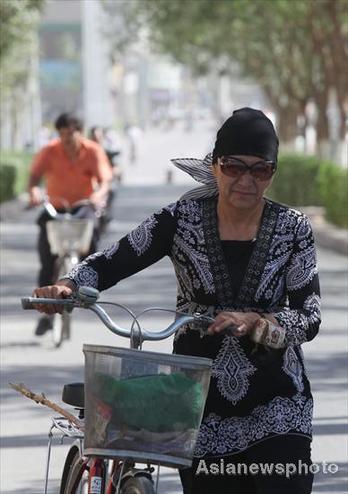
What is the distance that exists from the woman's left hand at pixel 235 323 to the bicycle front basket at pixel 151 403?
192 mm

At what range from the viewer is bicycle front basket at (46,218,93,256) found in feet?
42.3

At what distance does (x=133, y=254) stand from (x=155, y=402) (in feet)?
2.66

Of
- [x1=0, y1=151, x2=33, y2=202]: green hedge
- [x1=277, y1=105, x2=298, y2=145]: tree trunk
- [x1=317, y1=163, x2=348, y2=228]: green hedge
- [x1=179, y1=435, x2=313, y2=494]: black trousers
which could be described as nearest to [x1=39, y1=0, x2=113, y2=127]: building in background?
[x1=277, y1=105, x2=298, y2=145]: tree trunk

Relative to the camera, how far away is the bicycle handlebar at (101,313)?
4.53m

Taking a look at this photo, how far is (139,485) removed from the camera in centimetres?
435

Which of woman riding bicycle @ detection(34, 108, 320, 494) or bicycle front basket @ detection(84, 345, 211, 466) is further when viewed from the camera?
woman riding bicycle @ detection(34, 108, 320, 494)

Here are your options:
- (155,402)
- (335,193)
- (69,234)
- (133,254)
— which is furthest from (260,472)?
(335,193)

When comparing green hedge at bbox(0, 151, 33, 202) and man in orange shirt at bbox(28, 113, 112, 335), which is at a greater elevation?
man in orange shirt at bbox(28, 113, 112, 335)

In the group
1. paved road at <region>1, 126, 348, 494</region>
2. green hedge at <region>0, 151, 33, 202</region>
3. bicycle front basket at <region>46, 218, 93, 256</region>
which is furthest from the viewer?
green hedge at <region>0, 151, 33, 202</region>

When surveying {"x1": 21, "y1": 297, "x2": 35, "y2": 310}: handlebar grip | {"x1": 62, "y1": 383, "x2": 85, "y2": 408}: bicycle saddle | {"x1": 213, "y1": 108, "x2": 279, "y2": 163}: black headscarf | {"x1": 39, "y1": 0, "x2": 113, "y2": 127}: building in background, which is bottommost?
{"x1": 39, "y1": 0, "x2": 113, "y2": 127}: building in background

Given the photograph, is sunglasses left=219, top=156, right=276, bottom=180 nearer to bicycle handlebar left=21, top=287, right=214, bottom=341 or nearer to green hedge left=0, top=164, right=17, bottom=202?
bicycle handlebar left=21, top=287, right=214, bottom=341

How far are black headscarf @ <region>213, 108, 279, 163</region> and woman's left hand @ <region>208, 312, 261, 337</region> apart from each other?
51cm

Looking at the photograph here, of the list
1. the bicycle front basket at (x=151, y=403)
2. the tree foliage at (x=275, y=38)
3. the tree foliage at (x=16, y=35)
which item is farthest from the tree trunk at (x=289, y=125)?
the bicycle front basket at (x=151, y=403)

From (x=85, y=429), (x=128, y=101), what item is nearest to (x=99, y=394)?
(x=85, y=429)
